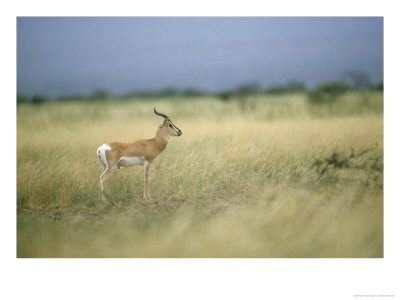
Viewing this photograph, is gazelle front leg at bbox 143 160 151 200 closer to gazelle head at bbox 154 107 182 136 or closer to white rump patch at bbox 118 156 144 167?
white rump patch at bbox 118 156 144 167

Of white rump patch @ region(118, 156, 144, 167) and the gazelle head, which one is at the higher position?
the gazelle head

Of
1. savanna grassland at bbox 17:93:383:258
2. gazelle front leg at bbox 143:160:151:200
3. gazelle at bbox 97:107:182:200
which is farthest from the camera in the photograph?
gazelle front leg at bbox 143:160:151:200

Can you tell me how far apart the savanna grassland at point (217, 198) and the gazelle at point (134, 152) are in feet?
1.81

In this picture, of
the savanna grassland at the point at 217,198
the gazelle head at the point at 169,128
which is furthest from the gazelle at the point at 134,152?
the savanna grassland at the point at 217,198

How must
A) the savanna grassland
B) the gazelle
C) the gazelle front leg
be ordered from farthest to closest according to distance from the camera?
the gazelle front leg → the gazelle → the savanna grassland

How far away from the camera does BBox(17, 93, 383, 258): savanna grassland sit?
403 cm

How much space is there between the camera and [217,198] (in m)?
5.07

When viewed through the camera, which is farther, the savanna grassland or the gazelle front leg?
the gazelle front leg

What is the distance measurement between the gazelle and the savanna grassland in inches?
21.8

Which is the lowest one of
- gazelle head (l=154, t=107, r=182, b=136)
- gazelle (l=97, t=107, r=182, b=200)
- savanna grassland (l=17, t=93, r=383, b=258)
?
savanna grassland (l=17, t=93, r=383, b=258)

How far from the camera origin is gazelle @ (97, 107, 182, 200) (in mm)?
4641

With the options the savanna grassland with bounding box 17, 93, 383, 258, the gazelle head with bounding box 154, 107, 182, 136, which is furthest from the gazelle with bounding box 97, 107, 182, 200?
the savanna grassland with bounding box 17, 93, 383, 258

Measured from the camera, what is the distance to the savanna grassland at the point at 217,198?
159 inches
